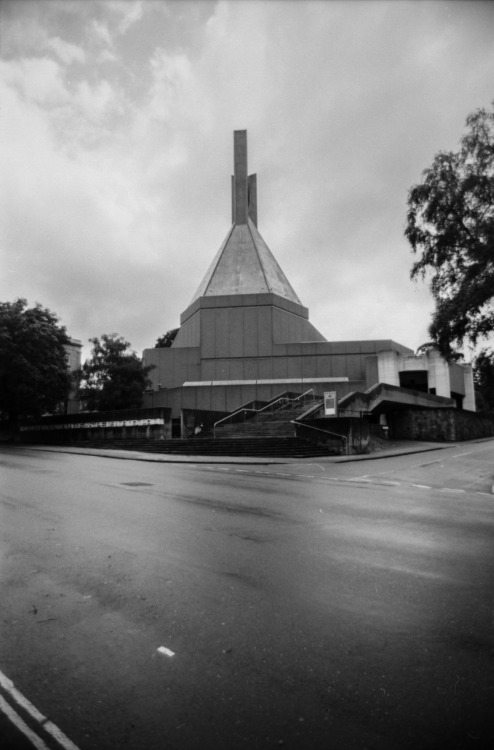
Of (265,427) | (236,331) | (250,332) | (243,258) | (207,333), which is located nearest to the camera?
(265,427)

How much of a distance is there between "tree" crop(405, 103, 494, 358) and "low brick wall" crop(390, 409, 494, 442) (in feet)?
68.9

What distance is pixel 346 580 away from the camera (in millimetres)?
4688

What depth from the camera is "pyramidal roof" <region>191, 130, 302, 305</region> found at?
52000 millimetres

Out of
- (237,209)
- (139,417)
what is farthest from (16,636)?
(237,209)

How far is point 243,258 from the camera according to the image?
55.0 meters

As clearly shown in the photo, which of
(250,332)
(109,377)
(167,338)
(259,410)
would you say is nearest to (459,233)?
(259,410)

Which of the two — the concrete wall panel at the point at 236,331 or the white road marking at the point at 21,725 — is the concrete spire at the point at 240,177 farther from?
the white road marking at the point at 21,725

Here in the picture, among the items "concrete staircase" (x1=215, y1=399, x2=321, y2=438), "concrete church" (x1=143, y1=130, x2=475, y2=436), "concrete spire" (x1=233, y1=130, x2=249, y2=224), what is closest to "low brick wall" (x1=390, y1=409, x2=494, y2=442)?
"concrete church" (x1=143, y1=130, x2=475, y2=436)

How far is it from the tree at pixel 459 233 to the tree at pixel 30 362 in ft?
94.7

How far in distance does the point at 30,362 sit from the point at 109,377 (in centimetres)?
585

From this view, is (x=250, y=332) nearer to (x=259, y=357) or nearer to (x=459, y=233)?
(x=259, y=357)

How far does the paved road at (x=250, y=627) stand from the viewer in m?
2.48

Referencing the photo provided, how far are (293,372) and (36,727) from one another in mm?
44333

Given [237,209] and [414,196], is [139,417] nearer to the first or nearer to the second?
[414,196]
